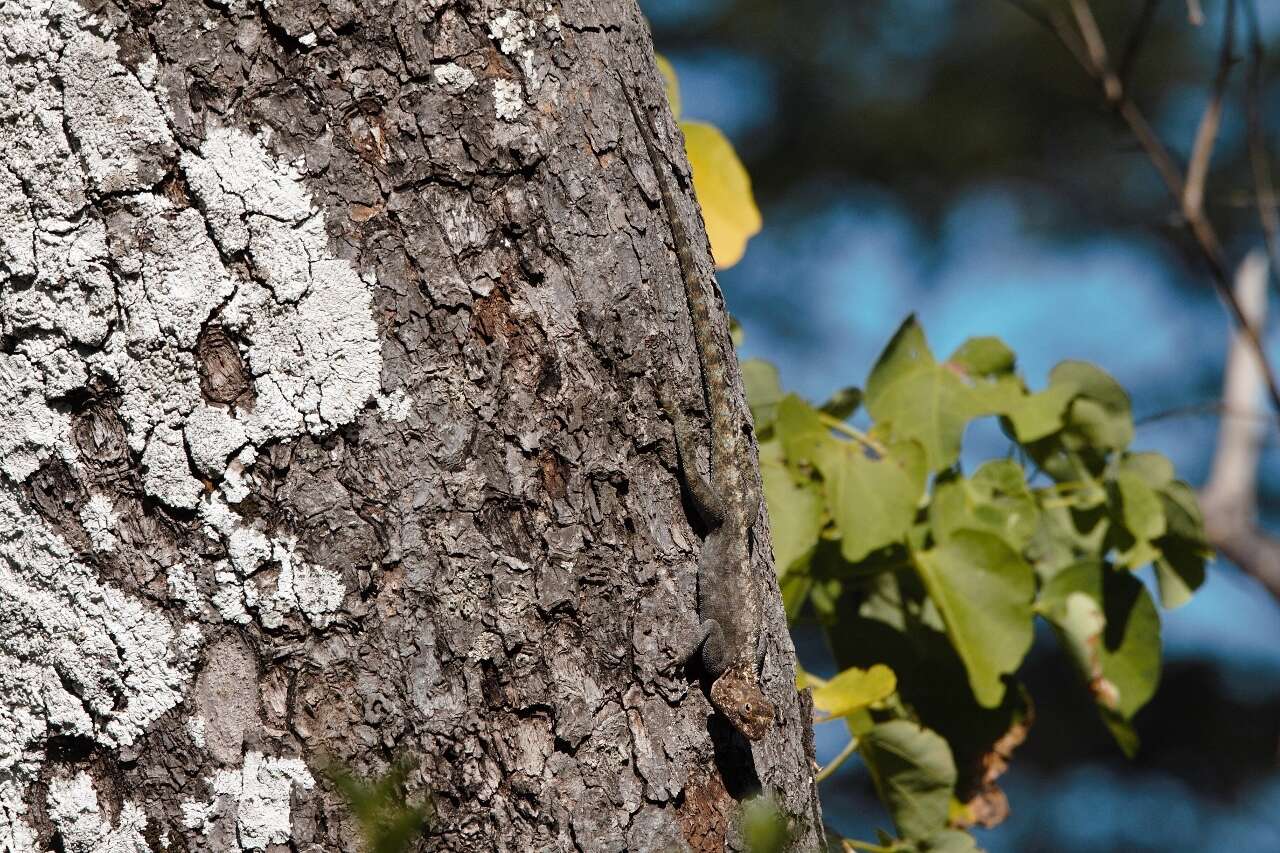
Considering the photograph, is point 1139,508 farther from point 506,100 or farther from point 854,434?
point 506,100

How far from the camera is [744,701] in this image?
134 cm

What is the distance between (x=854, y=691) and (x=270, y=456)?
1025 millimetres

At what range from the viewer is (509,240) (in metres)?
1.27

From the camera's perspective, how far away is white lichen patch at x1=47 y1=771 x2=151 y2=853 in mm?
1204

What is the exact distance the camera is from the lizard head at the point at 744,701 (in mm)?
1300

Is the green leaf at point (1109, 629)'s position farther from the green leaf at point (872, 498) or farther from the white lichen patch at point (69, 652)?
the white lichen patch at point (69, 652)

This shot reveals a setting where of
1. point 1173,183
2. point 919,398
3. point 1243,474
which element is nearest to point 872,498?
point 919,398

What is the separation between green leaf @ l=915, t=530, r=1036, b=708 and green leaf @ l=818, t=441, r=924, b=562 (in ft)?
0.39

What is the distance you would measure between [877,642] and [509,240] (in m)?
1.20

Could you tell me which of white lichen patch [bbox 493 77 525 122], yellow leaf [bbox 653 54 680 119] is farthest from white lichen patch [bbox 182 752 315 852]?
yellow leaf [bbox 653 54 680 119]

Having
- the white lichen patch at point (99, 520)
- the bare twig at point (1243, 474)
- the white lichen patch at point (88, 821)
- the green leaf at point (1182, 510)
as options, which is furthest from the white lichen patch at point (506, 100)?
the bare twig at point (1243, 474)

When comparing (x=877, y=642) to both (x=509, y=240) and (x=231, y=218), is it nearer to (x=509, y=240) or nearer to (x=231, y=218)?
(x=509, y=240)

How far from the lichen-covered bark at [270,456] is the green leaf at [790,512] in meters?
0.76

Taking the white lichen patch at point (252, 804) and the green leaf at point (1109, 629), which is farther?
the green leaf at point (1109, 629)
